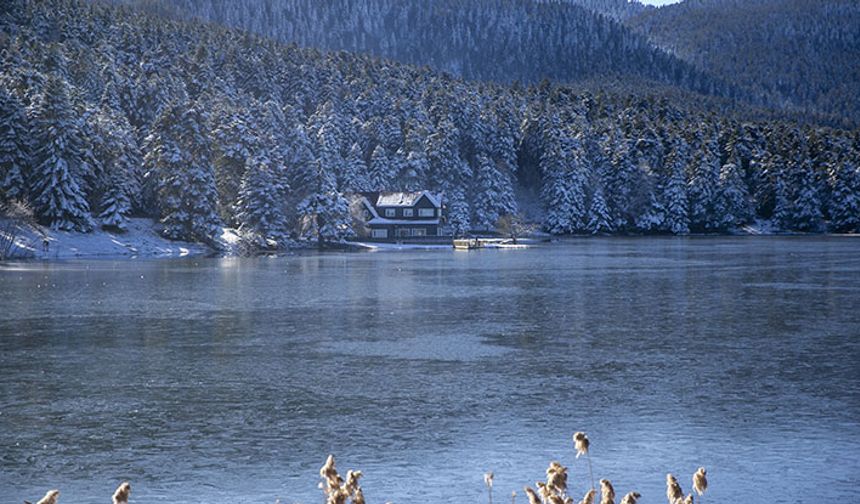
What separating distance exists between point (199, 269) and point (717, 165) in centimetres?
11545

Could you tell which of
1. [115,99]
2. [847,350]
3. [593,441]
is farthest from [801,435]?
[115,99]

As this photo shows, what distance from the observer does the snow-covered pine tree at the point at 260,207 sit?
99812mm

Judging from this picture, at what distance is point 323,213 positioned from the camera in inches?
4114

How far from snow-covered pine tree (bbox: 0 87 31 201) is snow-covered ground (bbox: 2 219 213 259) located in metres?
4.83

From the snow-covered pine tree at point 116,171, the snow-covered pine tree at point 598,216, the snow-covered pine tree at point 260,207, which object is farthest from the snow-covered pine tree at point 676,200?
the snow-covered pine tree at point 116,171

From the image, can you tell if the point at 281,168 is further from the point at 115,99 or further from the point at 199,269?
the point at 199,269

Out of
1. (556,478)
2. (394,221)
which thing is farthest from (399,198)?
(556,478)

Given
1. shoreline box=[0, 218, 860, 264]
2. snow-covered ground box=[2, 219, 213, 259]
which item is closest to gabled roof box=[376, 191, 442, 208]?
shoreline box=[0, 218, 860, 264]

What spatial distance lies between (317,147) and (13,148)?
4593cm

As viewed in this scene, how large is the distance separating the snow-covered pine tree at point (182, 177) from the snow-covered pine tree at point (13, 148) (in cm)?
1260

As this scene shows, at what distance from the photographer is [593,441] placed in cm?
1792

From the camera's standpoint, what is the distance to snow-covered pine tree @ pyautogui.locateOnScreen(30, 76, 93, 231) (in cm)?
8381

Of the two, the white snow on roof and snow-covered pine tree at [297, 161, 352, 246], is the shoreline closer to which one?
snow-covered pine tree at [297, 161, 352, 246]

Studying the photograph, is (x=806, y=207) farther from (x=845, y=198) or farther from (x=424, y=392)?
(x=424, y=392)
